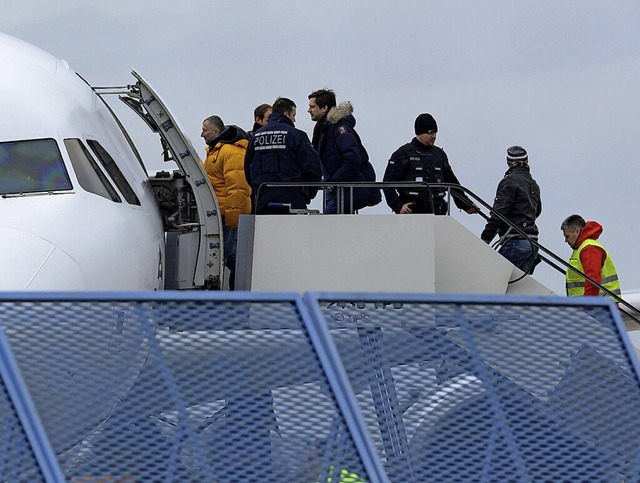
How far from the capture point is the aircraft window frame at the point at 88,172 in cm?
1062

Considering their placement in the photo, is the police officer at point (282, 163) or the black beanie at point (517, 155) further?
the black beanie at point (517, 155)

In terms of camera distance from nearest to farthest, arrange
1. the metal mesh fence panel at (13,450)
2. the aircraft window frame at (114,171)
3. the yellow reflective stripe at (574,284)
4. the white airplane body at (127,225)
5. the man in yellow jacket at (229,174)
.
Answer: the metal mesh fence panel at (13,450), the white airplane body at (127,225), the aircraft window frame at (114,171), the man in yellow jacket at (229,174), the yellow reflective stripe at (574,284)

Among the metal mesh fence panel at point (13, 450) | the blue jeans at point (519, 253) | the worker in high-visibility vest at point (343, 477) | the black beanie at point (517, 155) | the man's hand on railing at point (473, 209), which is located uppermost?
the black beanie at point (517, 155)

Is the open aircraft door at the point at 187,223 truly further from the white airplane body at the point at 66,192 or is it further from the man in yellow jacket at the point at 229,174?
the man in yellow jacket at the point at 229,174

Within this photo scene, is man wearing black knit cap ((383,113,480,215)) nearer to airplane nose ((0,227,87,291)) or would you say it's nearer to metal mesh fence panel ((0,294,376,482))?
airplane nose ((0,227,87,291))

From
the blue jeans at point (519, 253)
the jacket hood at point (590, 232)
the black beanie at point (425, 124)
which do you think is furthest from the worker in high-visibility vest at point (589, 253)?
the black beanie at point (425, 124)

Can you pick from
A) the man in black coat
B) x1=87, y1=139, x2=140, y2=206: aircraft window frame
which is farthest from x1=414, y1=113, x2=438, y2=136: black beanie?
x1=87, y1=139, x2=140, y2=206: aircraft window frame

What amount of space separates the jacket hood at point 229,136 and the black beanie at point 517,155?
10.7 ft

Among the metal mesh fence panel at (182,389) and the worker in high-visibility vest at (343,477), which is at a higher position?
the metal mesh fence panel at (182,389)

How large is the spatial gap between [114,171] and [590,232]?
697 centimetres

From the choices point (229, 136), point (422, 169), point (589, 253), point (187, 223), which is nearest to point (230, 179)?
point (229, 136)

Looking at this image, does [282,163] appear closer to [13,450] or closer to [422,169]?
[422,169]

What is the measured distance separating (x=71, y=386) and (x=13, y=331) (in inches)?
13.2

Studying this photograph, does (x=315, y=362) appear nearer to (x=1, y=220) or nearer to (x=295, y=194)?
(x=1, y=220)
